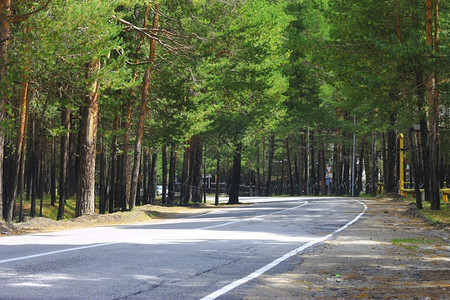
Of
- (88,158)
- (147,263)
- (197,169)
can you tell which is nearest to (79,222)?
(88,158)

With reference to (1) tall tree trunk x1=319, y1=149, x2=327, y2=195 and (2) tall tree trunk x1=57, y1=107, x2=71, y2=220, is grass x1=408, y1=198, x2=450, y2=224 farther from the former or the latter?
(1) tall tree trunk x1=319, y1=149, x2=327, y2=195

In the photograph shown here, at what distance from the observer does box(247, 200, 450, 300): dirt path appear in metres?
7.27

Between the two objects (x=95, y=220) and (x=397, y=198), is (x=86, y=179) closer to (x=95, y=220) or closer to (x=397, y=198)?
(x=95, y=220)

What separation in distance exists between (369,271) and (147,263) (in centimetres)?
344

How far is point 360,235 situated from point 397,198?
2500 centimetres

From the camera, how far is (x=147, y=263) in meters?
9.07

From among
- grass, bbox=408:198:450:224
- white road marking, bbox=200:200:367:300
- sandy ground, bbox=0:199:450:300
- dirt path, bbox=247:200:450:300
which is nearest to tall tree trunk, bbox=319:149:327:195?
grass, bbox=408:198:450:224

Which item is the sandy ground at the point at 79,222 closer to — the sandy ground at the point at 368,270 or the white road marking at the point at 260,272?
the sandy ground at the point at 368,270

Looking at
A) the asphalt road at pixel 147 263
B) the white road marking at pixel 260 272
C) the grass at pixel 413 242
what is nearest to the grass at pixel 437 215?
the grass at pixel 413 242

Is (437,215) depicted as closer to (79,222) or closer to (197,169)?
(79,222)

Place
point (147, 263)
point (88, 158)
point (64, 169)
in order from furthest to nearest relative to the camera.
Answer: point (64, 169) → point (88, 158) → point (147, 263)

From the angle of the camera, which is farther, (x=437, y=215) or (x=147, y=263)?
(x=437, y=215)

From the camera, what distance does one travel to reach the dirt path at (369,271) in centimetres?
727

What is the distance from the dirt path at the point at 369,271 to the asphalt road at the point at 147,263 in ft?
1.20
